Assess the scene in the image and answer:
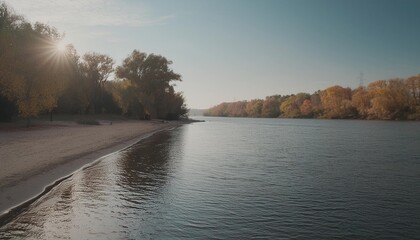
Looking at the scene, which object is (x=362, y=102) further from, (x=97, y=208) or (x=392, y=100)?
(x=97, y=208)

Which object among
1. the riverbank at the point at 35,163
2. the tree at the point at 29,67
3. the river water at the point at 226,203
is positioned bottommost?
the river water at the point at 226,203

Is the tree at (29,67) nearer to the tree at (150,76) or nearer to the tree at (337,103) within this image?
the tree at (150,76)

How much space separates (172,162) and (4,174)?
Result: 11612 millimetres

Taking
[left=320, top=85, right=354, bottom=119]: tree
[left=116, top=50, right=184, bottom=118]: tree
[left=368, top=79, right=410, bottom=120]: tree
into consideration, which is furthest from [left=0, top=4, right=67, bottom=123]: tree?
[left=320, top=85, right=354, bottom=119]: tree

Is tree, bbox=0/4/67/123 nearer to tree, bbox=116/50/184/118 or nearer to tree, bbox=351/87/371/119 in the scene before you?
tree, bbox=116/50/184/118

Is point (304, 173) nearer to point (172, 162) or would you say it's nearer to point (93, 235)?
point (172, 162)

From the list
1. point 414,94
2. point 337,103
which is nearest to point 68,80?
point 414,94

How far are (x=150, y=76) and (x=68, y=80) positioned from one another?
41.1m

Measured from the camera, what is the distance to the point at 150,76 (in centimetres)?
9288

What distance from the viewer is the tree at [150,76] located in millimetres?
91125

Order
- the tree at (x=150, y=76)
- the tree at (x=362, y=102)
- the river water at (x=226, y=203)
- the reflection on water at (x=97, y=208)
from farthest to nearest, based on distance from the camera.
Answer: the tree at (x=362, y=102) < the tree at (x=150, y=76) < the river water at (x=226, y=203) < the reflection on water at (x=97, y=208)

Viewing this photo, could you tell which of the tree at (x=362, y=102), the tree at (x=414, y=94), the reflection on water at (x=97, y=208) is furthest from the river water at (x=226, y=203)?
the tree at (x=362, y=102)

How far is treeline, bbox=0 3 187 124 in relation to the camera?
41.4 meters

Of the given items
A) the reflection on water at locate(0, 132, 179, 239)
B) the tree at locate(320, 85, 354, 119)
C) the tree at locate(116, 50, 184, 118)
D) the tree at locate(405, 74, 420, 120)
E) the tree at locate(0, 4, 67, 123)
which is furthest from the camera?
the tree at locate(320, 85, 354, 119)
